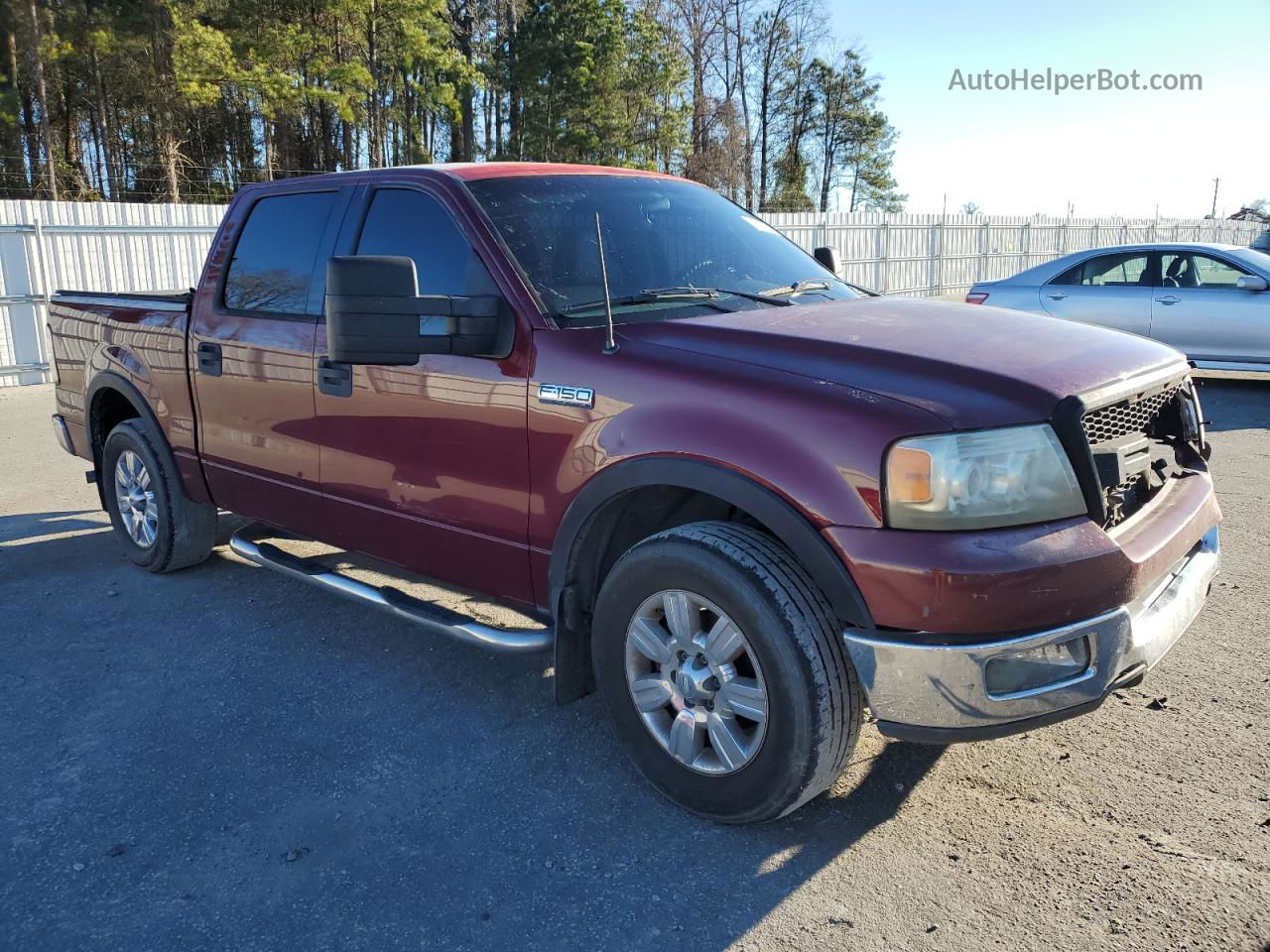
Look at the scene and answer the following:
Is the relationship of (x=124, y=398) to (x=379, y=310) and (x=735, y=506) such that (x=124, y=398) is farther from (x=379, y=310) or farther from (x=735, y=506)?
(x=735, y=506)

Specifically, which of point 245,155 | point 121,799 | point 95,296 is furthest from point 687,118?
point 121,799

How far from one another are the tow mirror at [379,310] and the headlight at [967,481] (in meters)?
1.47

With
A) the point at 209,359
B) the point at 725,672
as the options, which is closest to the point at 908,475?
the point at 725,672

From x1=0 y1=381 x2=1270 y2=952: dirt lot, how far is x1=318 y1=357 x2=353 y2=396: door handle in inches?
45.7

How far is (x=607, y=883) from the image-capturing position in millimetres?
2729

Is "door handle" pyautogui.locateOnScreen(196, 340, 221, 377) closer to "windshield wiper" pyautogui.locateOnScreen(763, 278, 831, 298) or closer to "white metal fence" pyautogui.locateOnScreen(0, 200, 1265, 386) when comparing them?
"windshield wiper" pyautogui.locateOnScreen(763, 278, 831, 298)

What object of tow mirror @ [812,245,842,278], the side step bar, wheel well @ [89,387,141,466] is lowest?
the side step bar

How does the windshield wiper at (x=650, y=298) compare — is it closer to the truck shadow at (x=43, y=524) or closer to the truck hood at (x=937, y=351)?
the truck hood at (x=937, y=351)

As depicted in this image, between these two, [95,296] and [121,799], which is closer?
[121,799]

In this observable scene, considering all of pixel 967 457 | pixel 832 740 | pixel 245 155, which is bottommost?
pixel 832 740

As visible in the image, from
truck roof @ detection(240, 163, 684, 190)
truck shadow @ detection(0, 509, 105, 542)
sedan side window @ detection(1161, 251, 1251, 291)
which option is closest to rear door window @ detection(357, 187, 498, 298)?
truck roof @ detection(240, 163, 684, 190)

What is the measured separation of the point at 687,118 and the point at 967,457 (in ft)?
154

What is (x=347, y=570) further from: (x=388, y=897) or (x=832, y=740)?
(x=832, y=740)

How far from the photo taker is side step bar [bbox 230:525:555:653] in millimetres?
3377
